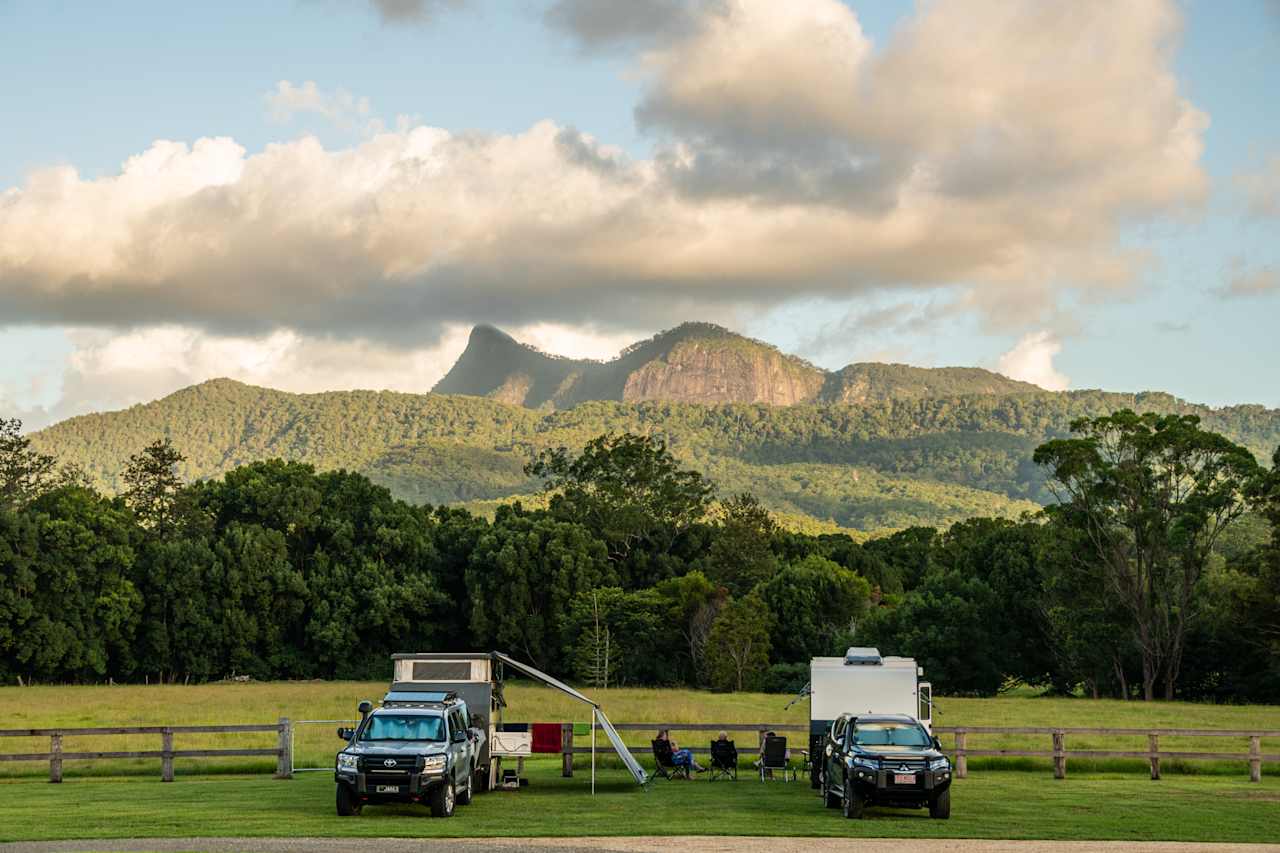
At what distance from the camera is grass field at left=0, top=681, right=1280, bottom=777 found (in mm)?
33969

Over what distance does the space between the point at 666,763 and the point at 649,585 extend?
73027 mm

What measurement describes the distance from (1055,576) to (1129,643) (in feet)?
17.6

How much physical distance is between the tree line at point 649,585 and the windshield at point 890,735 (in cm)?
4204

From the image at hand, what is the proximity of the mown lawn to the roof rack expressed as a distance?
175 cm

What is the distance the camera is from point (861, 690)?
29844 millimetres

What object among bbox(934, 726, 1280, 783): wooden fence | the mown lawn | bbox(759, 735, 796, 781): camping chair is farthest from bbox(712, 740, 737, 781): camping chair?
bbox(934, 726, 1280, 783): wooden fence

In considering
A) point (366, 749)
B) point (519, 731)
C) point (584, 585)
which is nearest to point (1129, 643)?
point (584, 585)

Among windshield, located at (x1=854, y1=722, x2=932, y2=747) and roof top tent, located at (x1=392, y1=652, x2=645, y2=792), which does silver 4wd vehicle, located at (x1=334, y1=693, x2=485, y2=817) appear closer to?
roof top tent, located at (x1=392, y1=652, x2=645, y2=792)

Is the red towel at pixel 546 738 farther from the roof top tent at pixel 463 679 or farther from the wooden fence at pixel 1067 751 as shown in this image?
the roof top tent at pixel 463 679

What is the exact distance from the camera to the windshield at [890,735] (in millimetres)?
23500

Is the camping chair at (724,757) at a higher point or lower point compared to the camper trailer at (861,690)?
lower

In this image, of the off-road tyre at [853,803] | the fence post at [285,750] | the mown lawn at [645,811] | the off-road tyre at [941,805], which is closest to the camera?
the mown lawn at [645,811]

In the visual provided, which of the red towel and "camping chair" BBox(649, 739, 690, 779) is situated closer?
the red towel

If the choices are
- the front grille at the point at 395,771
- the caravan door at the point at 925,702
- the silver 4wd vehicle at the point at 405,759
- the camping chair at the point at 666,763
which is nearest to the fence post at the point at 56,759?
the silver 4wd vehicle at the point at 405,759
